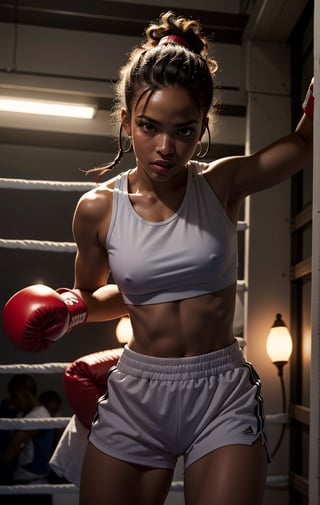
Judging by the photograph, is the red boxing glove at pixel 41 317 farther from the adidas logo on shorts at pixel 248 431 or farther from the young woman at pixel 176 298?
the adidas logo on shorts at pixel 248 431

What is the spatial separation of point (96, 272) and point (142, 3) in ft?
7.71

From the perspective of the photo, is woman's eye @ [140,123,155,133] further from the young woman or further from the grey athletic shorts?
the grey athletic shorts

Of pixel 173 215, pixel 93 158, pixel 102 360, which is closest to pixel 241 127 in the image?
pixel 102 360

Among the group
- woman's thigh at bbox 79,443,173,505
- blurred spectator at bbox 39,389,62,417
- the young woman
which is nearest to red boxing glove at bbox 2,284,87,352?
the young woman

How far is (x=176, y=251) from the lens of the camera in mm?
1407

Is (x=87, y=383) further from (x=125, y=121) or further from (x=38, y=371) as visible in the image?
(x=125, y=121)

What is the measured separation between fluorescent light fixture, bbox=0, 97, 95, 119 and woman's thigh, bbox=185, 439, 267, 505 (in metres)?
2.44

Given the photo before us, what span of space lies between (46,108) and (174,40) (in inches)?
88.7

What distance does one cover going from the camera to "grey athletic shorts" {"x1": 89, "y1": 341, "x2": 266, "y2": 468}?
54.3 inches

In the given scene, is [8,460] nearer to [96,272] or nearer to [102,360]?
[102,360]

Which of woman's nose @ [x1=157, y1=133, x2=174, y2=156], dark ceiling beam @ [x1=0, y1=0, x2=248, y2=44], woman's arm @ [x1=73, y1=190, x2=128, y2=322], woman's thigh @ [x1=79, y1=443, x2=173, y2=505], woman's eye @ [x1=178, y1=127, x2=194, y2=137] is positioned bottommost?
woman's thigh @ [x1=79, y1=443, x2=173, y2=505]

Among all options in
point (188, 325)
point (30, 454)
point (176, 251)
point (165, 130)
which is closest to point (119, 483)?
point (188, 325)

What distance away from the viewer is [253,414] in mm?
1379

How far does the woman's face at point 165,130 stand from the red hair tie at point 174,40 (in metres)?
0.16
